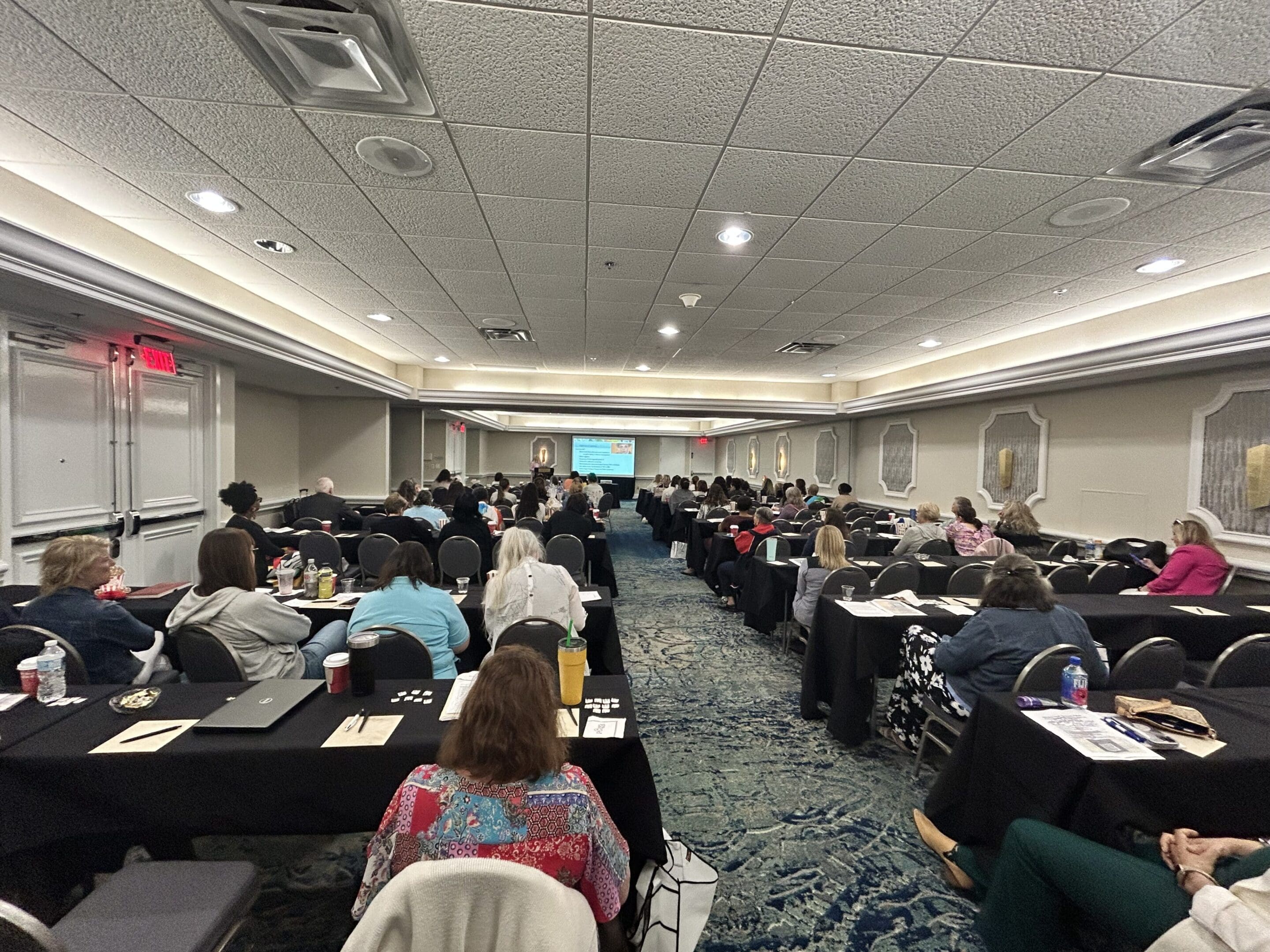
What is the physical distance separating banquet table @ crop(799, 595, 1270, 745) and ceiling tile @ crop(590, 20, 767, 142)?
2535mm

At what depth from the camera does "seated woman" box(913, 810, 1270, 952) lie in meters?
1.14

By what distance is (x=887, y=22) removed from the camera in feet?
5.57

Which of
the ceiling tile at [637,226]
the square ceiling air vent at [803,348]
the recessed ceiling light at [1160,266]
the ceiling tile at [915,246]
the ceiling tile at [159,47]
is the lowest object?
the ceiling tile at [159,47]

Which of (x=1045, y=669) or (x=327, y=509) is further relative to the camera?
(x=327, y=509)

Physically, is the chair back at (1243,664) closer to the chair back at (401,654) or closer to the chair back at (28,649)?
the chair back at (401,654)

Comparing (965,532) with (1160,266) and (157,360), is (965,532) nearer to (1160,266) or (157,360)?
(1160,266)

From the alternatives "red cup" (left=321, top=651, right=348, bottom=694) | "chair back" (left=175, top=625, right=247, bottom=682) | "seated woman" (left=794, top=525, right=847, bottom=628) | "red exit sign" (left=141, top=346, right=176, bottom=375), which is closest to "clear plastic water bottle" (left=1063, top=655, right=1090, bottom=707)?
"seated woman" (left=794, top=525, right=847, bottom=628)

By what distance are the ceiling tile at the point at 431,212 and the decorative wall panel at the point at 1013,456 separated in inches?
269

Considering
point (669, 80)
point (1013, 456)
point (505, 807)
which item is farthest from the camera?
point (1013, 456)

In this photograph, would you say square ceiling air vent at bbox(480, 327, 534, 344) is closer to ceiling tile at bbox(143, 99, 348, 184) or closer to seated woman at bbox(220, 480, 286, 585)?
seated woman at bbox(220, 480, 286, 585)

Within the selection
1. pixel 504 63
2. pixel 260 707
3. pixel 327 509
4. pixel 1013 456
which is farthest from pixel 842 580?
pixel 327 509

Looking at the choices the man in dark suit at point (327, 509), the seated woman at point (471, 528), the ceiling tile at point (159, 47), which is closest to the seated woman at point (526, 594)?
the ceiling tile at point (159, 47)

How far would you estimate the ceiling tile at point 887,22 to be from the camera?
1.64 m

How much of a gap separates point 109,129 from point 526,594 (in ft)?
9.05
